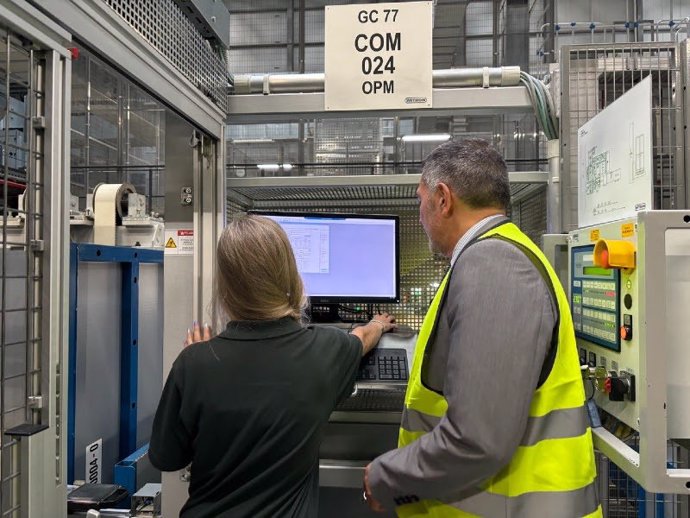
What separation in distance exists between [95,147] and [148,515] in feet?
17.3

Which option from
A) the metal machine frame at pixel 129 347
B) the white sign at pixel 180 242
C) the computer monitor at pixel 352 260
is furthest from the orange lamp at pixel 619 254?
the metal machine frame at pixel 129 347

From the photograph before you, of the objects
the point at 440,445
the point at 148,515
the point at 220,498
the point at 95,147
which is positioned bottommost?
the point at 148,515

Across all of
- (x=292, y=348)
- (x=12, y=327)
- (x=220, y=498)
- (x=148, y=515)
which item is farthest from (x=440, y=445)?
(x=148, y=515)

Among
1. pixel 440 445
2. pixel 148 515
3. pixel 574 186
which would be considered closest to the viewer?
pixel 440 445

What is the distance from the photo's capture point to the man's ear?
1.05 metres

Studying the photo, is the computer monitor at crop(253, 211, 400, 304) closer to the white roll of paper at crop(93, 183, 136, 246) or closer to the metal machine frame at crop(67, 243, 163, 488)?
the metal machine frame at crop(67, 243, 163, 488)

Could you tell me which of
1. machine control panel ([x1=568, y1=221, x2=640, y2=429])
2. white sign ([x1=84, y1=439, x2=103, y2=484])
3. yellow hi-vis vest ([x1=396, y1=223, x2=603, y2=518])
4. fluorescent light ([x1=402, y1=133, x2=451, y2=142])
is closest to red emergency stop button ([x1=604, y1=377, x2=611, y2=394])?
machine control panel ([x1=568, y1=221, x2=640, y2=429])

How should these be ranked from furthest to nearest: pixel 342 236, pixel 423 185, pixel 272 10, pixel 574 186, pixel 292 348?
pixel 272 10 → pixel 342 236 → pixel 574 186 → pixel 423 185 → pixel 292 348

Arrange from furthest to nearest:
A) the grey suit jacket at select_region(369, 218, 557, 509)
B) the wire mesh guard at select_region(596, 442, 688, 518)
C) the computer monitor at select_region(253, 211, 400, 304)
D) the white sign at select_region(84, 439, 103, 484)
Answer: the white sign at select_region(84, 439, 103, 484)
the computer monitor at select_region(253, 211, 400, 304)
the wire mesh guard at select_region(596, 442, 688, 518)
the grey suit jacket at select_region(369, 218, 557, 509)

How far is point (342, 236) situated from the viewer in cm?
183

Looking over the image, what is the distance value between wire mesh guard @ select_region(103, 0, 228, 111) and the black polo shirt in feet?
2.29

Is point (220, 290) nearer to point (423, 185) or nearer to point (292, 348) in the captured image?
point (292, 348)

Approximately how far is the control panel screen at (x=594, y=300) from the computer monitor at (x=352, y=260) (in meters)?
0.68

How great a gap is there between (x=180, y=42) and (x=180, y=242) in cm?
68
